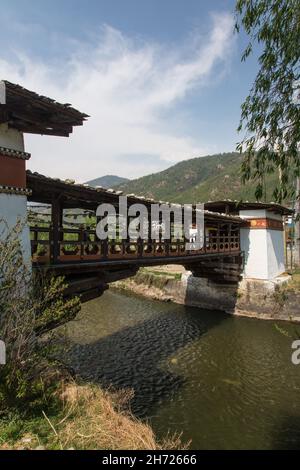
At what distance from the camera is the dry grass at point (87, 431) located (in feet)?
15.3

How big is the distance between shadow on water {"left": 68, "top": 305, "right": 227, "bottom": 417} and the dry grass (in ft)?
12.9

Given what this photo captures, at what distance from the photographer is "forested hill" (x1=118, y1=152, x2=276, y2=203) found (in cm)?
8781

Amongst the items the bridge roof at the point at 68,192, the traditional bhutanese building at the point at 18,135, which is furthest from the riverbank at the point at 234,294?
the traditional bhutanese building at the point at 18,135

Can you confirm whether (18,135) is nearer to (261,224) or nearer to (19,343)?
(19,343)

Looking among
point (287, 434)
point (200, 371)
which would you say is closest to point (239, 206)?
point (200, 371)

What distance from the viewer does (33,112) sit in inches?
280

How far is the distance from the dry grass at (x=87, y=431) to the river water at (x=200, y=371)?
307 centimetres

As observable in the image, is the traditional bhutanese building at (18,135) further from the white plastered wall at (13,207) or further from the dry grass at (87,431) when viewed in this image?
the dry grass at (87,431)

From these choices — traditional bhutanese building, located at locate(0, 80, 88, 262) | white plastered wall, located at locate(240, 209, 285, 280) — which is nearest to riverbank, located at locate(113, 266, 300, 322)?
white plastered wall, located at locate(240, 209, 285, 280)

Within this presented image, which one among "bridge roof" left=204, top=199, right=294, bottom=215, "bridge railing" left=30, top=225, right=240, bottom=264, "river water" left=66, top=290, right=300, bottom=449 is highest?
"bridge roof" left=204, top=199, right=294, bottom=215

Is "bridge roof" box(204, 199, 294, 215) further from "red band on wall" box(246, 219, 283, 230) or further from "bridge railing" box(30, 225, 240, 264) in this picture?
"bridge railing" box(30, 225, 240, 264)

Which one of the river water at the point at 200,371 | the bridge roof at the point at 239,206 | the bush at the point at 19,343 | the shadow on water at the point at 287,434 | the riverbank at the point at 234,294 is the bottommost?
the shadow on water at the point at 287,434
